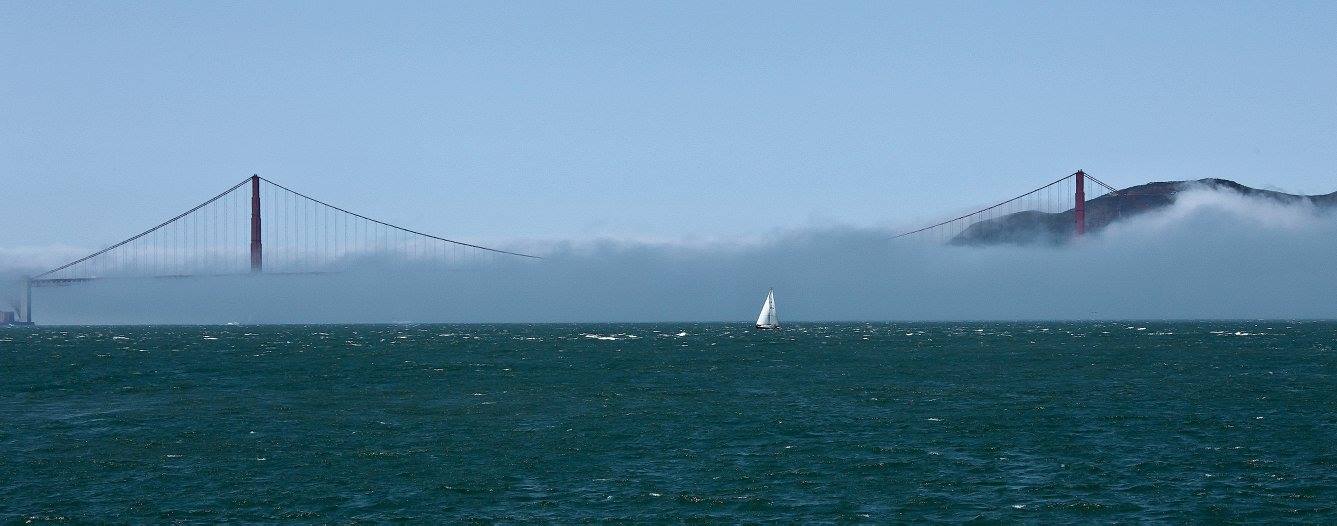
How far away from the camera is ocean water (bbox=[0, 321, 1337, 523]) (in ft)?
112

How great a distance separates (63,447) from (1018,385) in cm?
5450

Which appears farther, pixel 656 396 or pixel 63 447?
pixel 656 396

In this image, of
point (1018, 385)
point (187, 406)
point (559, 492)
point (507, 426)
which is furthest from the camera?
point (1018, 385)

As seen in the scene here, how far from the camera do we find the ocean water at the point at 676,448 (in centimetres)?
3425

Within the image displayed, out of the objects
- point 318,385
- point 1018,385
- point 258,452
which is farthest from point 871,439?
point 318,385

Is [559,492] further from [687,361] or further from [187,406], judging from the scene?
[687,361]

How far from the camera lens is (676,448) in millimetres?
45406

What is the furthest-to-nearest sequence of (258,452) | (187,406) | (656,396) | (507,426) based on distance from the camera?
(656,396), (187,406), (507,426), (258,452)

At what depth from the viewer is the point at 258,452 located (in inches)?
1767

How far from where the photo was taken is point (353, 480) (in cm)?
3866

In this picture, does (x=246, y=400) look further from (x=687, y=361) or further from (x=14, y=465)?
(x=687, y=361)

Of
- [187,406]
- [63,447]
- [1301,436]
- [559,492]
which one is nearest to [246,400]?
[187,406]

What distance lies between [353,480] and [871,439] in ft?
67.3

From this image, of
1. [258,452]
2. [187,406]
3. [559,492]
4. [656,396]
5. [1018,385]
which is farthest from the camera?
[1018,385]
